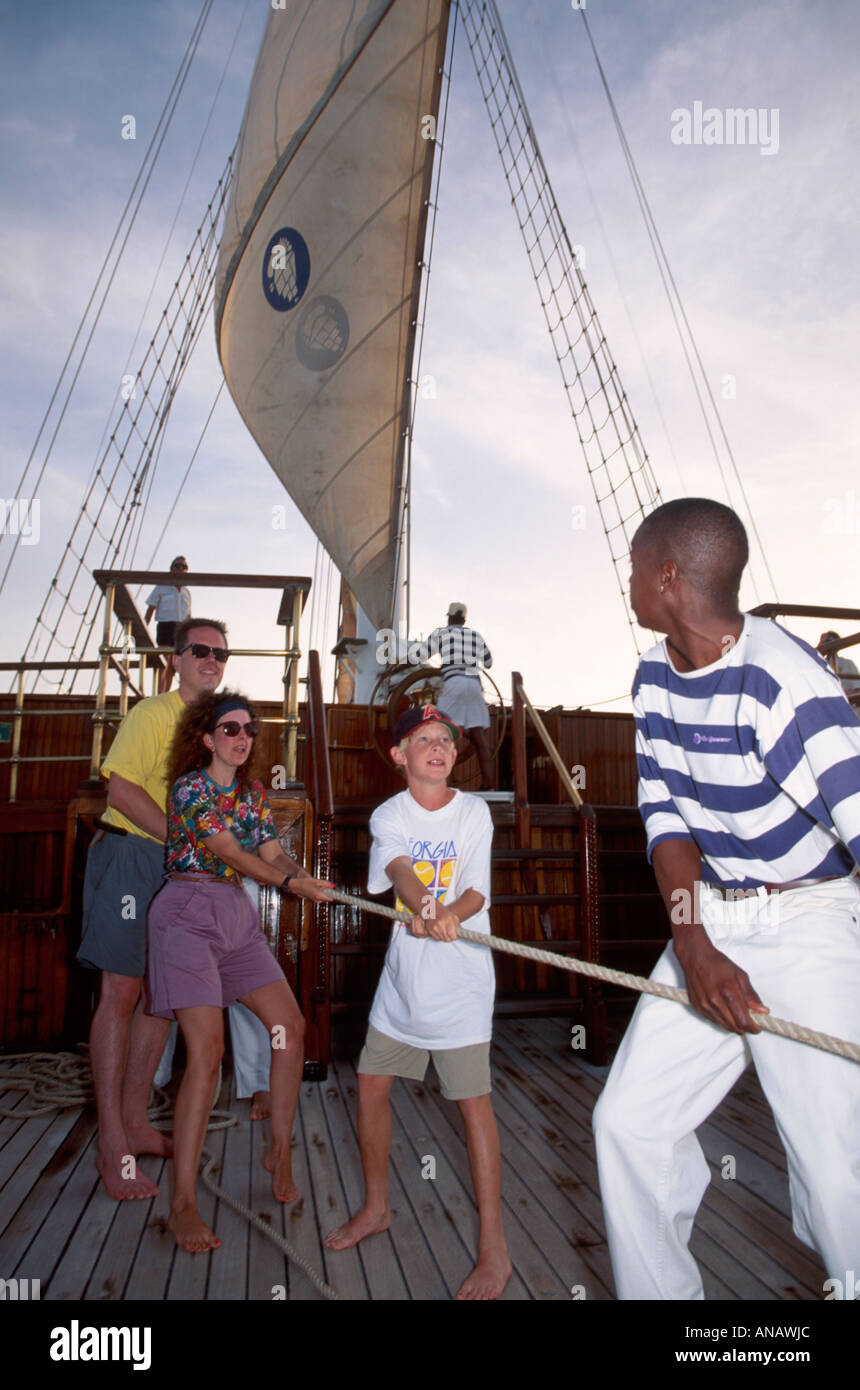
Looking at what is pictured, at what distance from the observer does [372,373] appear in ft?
28.0

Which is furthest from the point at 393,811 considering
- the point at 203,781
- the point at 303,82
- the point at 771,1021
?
the point at 303,82

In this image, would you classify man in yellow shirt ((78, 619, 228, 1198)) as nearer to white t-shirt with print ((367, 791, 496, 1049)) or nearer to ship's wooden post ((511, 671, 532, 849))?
white t-shirt with print ((367, 791, 496, 1049))

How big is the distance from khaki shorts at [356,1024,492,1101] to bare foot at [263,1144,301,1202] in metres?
0.50

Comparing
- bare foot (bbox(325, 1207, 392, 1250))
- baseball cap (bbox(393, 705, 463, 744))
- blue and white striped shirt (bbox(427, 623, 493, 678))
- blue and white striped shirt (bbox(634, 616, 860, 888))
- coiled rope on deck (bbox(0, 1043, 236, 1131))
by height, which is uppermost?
blue and white striped shirt (bbox(427, 623, 493, 678))

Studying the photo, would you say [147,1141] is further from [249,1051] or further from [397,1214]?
[397,1214]

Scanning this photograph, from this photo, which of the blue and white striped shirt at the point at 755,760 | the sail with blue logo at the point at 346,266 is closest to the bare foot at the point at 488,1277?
the blue and white striped shirt at the point at 755,760

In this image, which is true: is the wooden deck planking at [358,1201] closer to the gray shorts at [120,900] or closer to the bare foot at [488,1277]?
the bare foot at [488,1277]

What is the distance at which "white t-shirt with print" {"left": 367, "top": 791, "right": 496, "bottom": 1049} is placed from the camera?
1944 mm

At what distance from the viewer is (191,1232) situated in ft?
6.63

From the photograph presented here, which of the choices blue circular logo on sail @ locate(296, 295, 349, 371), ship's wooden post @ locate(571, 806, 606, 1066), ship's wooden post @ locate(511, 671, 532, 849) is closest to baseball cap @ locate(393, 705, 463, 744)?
ship's wooden post @ locate(571, 806, 606, 1066)

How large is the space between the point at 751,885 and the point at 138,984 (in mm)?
1964

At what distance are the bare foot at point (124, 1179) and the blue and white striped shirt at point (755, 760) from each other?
72.9 inches
